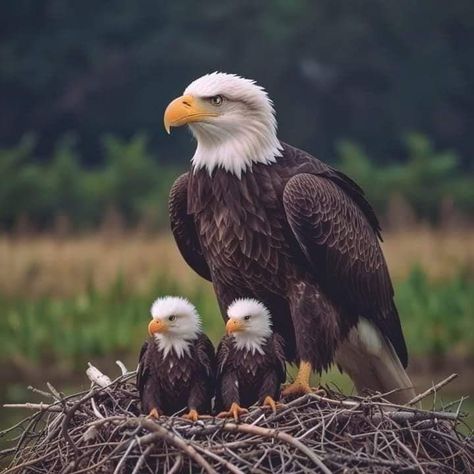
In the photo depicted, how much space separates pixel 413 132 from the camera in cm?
2384

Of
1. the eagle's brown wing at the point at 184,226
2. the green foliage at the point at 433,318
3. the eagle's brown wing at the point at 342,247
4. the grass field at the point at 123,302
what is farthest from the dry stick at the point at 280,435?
the green foliage at the point at 433,318

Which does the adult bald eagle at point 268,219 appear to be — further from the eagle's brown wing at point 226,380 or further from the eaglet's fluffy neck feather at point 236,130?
the eagle's brown wing at point 226,380

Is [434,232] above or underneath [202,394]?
underneath

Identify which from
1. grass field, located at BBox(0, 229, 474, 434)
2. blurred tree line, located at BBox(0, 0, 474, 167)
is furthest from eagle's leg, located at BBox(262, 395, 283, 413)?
blurred tree line, located at BBox(0, 0, 474, 167)

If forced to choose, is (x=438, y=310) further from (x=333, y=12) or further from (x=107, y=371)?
(x=333, y=12)

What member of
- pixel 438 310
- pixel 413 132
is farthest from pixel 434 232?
pixel 413 132

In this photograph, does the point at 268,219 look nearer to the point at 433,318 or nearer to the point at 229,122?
the point at 229,122

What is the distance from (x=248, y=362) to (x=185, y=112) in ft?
3.62

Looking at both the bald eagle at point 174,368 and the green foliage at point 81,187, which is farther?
the green foliage at point 81,187

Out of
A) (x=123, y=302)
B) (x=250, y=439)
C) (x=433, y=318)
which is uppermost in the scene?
(x=250, y=439)

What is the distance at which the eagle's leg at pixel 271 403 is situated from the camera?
6277mm

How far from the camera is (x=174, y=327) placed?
6418 mm

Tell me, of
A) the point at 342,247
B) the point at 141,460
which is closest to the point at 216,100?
the point at 342,247

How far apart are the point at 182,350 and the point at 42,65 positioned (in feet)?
60.9
